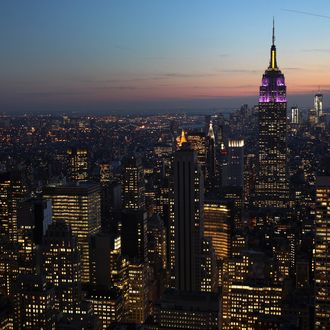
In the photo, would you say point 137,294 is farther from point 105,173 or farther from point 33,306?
point 105,173

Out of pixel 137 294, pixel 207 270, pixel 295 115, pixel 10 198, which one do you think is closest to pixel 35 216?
pixel 10 198

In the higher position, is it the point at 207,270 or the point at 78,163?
the point at 78,163

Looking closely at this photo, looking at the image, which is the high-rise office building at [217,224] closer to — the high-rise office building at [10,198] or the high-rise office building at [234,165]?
the high-rise office building at [10,198]

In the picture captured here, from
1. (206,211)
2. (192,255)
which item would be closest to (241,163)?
(206,211)

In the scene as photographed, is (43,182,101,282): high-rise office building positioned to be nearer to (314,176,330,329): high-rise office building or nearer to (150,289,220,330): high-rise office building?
(150,289,220,330): high-rise office building

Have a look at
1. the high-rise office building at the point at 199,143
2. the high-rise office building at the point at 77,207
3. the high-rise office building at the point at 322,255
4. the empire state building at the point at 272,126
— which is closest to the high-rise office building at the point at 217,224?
the high-rise office building at the point at 77,207

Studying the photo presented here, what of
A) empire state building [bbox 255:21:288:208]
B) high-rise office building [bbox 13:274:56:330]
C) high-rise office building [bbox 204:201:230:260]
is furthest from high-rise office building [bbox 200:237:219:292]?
empire state building [bbox 255:21:288:208]
